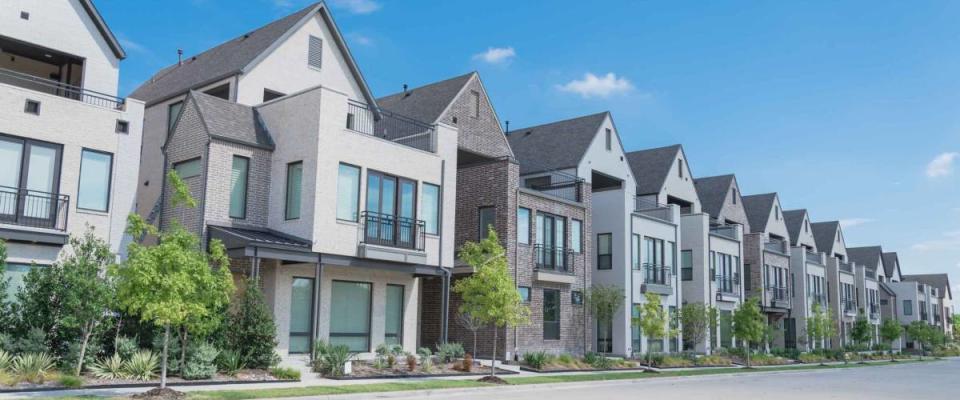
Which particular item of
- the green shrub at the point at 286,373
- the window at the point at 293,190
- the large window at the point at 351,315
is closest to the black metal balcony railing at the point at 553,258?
the large window at the point at 351,315

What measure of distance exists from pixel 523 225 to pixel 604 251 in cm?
704

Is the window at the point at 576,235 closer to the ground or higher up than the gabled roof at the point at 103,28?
closer to the ground

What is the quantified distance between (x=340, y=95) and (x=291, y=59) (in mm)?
5696

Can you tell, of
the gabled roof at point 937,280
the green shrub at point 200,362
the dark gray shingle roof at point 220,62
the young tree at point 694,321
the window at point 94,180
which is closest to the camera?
the green shrub at point 200,362

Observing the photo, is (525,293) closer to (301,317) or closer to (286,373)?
(301,317)

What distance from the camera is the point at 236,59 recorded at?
1185 inches

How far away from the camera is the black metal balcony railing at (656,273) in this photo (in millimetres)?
39375

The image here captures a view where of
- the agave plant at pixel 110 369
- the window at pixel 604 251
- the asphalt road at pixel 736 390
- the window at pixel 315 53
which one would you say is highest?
→ the window at pixel 315 53

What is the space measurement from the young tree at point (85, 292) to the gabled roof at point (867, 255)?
7964cm

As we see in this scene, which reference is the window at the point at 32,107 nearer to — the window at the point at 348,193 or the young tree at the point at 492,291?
the window at the point at 348,193

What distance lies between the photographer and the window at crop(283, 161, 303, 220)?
82.9ft

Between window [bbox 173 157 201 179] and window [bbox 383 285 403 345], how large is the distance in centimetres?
715

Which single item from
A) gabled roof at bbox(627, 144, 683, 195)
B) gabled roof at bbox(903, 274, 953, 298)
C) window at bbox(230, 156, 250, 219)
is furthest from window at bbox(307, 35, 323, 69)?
gabled roof at bbox(903, 274, 953, 298)

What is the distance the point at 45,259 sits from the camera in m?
21.2
